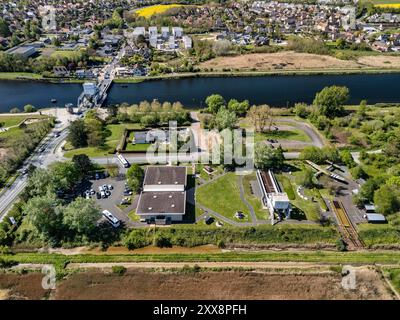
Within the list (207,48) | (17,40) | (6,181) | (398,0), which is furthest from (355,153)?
(398,0)

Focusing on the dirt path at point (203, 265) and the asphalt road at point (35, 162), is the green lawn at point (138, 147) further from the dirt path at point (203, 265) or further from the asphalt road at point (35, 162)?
the dirt path at point (203, 265)

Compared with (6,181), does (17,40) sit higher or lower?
higher

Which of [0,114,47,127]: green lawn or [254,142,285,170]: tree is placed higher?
[254,142,285,170]: tree

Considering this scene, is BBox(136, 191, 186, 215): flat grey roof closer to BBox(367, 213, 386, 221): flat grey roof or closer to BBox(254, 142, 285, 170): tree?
BBox(254, 142, 285, 170): tree

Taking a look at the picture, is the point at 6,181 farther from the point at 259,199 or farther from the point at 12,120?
the point at 259,199

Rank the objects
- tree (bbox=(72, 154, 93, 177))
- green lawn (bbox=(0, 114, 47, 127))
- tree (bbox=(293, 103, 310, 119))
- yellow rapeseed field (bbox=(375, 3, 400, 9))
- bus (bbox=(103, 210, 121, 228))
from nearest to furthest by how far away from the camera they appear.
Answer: bus (bbox=(103, 210, 121, 228))
tree (bbox=(72, 154, 93, 177))
green lawn (bbox=(0, 114, 47, 127))
tree (bbox=(293, 103, 310, 119))
yellow rapeseed field (bbox=(375, 3, 400, 9))

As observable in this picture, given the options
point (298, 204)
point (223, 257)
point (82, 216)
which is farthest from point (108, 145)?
point (298, 204)

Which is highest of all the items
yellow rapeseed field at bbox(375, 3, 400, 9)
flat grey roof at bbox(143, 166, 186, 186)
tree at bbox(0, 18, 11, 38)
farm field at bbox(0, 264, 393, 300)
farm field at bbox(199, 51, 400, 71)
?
yellow rapeseed field at bbox(375, 3, 400, 9)

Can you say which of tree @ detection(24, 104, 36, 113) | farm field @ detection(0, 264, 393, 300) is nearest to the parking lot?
farm field @ detection(0, 264, 393, 300)
